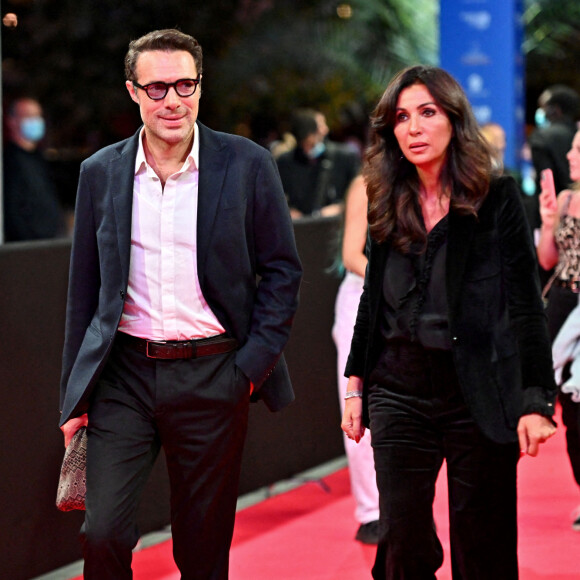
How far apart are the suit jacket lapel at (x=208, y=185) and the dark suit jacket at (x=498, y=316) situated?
2.37 ft

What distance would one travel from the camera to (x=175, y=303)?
142 inches

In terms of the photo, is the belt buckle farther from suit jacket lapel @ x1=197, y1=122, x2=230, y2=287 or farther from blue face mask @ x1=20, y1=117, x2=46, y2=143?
blue face mask @ x1=20, y1=117, x2=46, y2=143

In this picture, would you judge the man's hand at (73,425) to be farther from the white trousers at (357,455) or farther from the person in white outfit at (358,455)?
the white trousers at (357,455)

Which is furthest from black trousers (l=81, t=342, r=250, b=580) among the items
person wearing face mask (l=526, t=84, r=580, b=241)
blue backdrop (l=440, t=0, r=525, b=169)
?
blue backdrop (l=440, t=0, r=525, b=169)

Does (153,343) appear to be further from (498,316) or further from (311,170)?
(311,170)

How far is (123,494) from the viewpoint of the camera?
353 centimetres

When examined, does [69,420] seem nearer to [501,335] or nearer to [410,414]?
[410,414]

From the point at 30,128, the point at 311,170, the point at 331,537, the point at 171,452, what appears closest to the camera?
the point at 171,452

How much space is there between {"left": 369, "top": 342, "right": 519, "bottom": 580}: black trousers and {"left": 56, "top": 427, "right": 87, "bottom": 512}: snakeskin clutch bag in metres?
0.90

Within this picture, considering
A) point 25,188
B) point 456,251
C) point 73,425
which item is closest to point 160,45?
point 456,251

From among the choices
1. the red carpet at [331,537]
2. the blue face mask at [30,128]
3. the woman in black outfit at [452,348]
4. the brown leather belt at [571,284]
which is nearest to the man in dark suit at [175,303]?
the woman in black outfit at [452,348]

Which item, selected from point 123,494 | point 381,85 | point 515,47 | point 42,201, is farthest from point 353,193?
point 381,85

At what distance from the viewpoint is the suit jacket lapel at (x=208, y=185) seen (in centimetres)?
361

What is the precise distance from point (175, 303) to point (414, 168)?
0.87m
